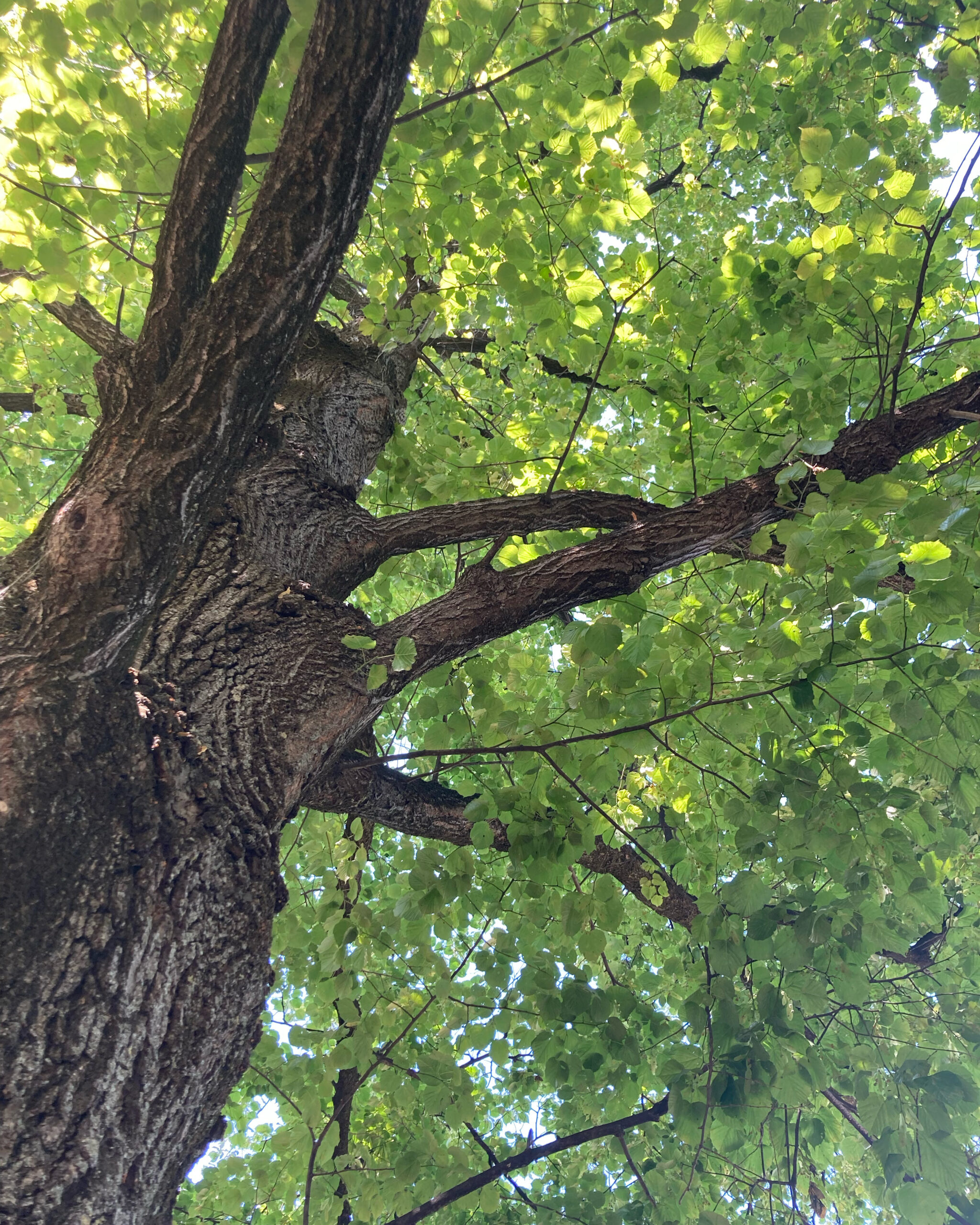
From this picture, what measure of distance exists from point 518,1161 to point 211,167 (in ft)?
13.0

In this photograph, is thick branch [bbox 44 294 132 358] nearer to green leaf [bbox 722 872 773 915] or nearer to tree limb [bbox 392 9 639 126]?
tree limb [bbox 392 9 639 126]

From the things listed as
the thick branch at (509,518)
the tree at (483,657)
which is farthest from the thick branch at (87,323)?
the thick branch at (509,518)

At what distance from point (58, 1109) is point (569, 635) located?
178 cm

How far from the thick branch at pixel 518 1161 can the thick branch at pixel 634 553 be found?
6.57 ft

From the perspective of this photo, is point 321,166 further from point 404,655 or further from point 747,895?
point 747,895

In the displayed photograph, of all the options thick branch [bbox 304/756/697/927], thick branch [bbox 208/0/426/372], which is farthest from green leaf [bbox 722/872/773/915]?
thick branch [bbox 208/0/426/372]

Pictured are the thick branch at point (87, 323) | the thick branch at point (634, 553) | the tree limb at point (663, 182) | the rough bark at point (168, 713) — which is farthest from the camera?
the tree limb at point (663, 182)

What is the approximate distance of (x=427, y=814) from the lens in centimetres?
301

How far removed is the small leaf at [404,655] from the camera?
6.88 feet

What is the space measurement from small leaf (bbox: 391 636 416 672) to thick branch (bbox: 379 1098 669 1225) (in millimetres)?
2031

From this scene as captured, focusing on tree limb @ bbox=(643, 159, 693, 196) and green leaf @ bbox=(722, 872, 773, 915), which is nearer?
green leaf @ bbox=(722, 872, 773, 915)

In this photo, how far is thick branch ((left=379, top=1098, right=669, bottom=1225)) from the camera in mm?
2596

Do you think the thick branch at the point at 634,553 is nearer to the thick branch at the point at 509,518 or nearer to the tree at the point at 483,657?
the tree at the point at 483,657

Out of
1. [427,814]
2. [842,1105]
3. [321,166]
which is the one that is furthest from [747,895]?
[321,166]
